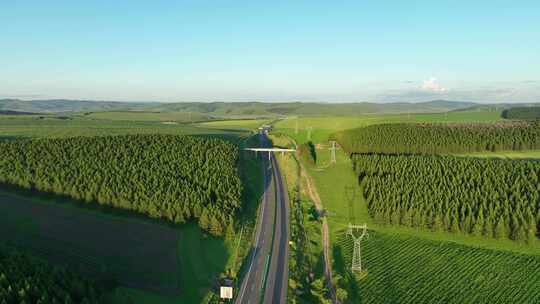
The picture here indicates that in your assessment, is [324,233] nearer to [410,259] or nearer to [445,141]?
[410,259]

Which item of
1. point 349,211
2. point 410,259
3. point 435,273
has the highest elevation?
point 349,211

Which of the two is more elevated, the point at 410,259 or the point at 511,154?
the point at 511,154

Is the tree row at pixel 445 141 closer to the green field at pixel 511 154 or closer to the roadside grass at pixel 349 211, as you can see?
the green field at pixel 511 154

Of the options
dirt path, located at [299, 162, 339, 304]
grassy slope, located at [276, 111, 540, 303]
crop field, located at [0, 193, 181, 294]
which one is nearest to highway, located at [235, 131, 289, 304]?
dirt path, located at [299, 162, 339, 304]

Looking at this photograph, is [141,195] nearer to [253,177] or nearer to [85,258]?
[85,258]

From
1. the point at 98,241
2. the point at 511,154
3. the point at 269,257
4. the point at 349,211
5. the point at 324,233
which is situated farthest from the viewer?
the point at 511,154

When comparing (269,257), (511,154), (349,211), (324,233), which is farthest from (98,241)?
(511,154)

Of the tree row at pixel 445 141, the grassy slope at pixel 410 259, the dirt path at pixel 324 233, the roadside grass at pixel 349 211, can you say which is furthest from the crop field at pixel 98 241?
the tree row at pixel 445 141

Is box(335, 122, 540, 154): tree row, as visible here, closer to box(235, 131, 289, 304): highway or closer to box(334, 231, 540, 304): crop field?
box(235, 131, 289, 304): highway
